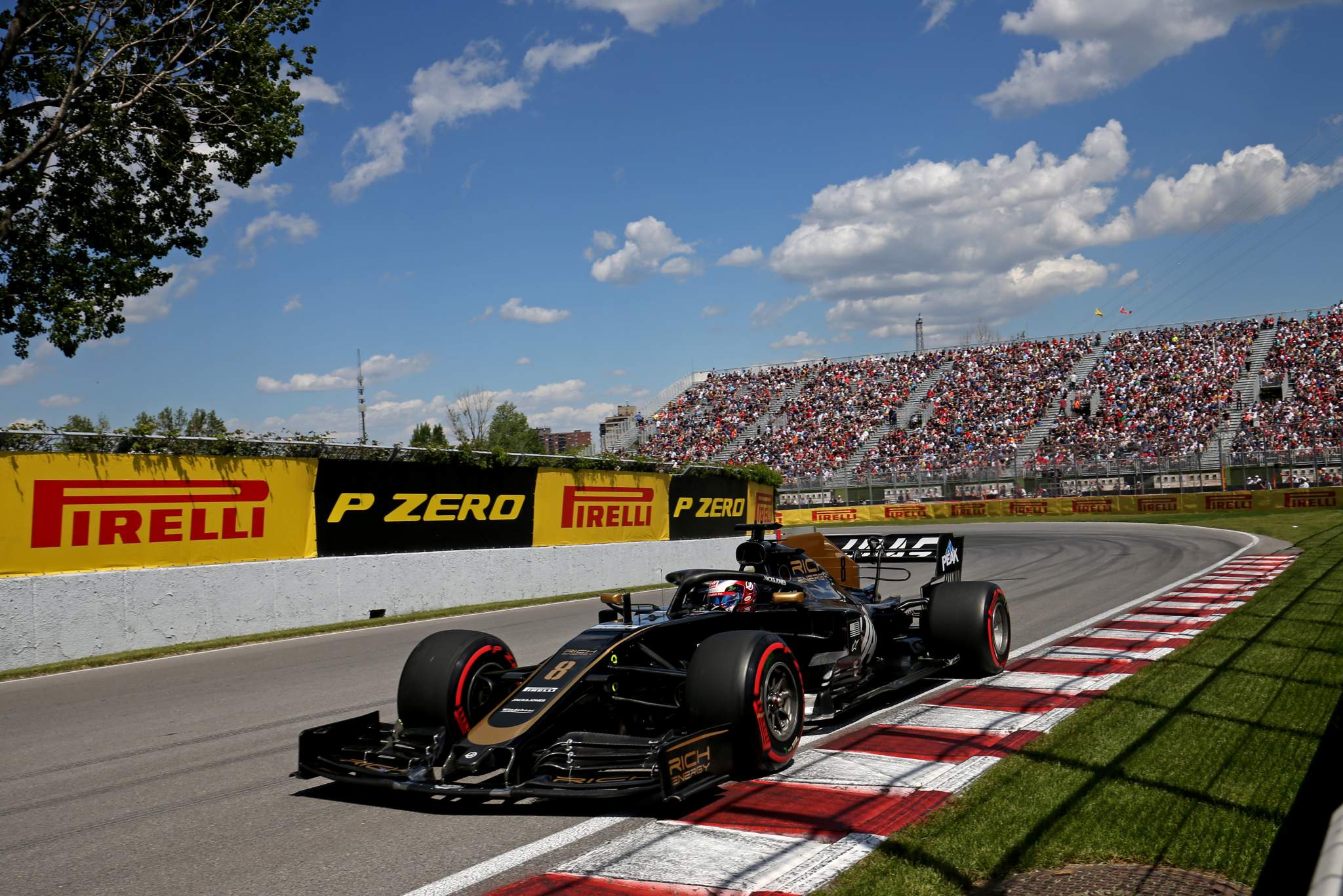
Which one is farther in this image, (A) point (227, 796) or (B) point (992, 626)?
(B) point (992, 626)

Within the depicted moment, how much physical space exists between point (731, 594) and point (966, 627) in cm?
235

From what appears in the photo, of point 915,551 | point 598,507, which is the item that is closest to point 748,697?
point 915,551

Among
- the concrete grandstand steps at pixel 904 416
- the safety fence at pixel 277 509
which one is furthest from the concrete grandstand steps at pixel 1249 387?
the safety fence at pixel 277 509

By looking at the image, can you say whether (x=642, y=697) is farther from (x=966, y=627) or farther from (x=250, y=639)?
(x=250, y=639)

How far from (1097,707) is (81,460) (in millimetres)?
12056

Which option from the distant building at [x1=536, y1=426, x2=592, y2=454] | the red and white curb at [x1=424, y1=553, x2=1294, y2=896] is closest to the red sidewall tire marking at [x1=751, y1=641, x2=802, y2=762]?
the red and white curb at [x1=424, y1=553, x2=1294, y2=896]

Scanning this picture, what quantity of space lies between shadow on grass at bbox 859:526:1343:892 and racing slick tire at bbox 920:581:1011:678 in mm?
1131

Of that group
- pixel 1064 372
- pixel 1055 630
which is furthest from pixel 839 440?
pixel 1055 630

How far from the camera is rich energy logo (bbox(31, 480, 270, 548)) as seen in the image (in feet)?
40.3

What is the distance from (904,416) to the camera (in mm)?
53125

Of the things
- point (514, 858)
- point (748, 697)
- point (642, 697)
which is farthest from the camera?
point (642, 697)

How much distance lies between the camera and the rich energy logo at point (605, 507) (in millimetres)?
20469

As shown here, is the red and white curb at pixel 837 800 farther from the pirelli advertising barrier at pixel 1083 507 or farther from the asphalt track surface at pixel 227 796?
the pirelli advertising barrier at pixel 1083 507

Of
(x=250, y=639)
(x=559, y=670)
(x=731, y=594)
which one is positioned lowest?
(x=250, y=639)
